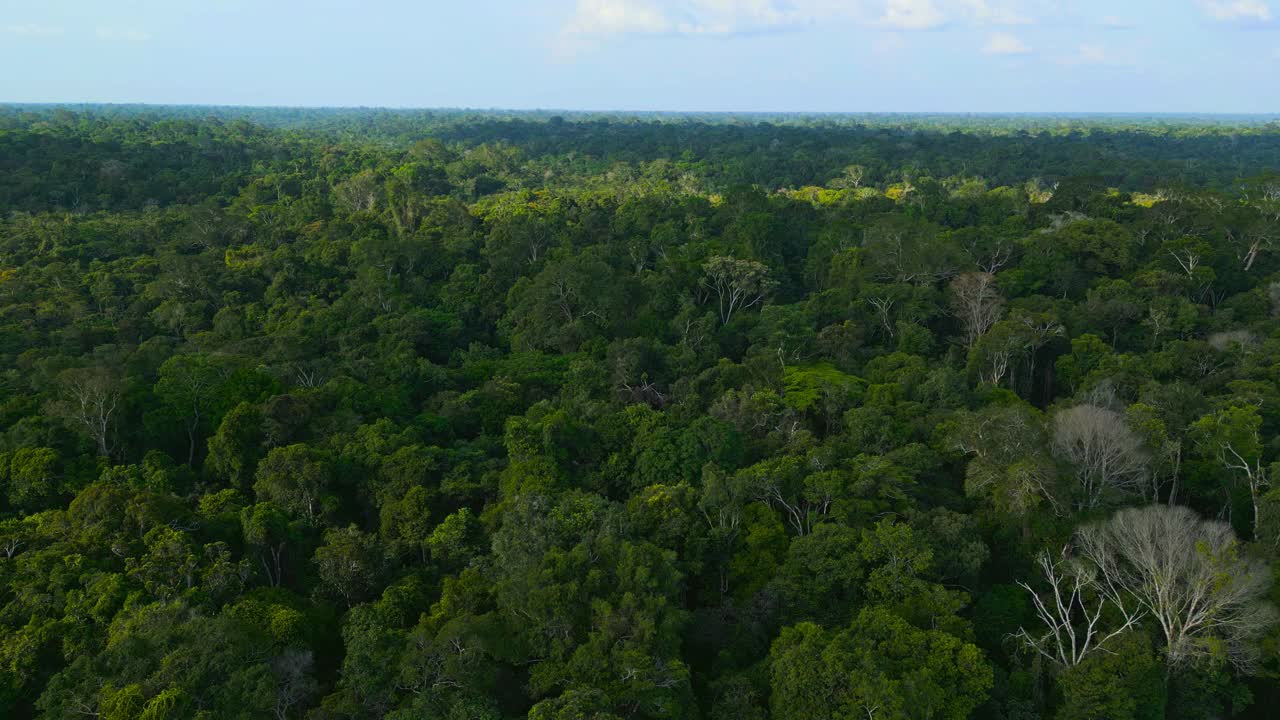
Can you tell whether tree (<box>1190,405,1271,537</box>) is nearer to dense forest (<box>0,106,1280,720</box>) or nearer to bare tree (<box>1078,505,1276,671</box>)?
dense forest (<box>0,106,1280,720</box>)

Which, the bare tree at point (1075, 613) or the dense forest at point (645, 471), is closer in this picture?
the dense forest at point (645, 471)

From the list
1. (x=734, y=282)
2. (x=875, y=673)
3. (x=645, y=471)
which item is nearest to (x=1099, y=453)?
(x=875, y=673)

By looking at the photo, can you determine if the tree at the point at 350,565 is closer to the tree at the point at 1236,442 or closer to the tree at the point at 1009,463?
A: the tree at the point at 1009,463

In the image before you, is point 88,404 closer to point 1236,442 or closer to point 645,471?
point 645,471

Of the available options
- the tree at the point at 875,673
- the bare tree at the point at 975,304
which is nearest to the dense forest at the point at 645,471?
the tree at the point at 875,673

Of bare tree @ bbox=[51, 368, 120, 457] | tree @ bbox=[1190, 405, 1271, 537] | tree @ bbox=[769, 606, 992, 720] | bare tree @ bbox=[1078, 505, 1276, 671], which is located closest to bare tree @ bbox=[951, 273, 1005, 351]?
tree @ bbox=[1190, 405, 1271, 537]

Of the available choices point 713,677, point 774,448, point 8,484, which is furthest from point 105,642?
point 774,448
